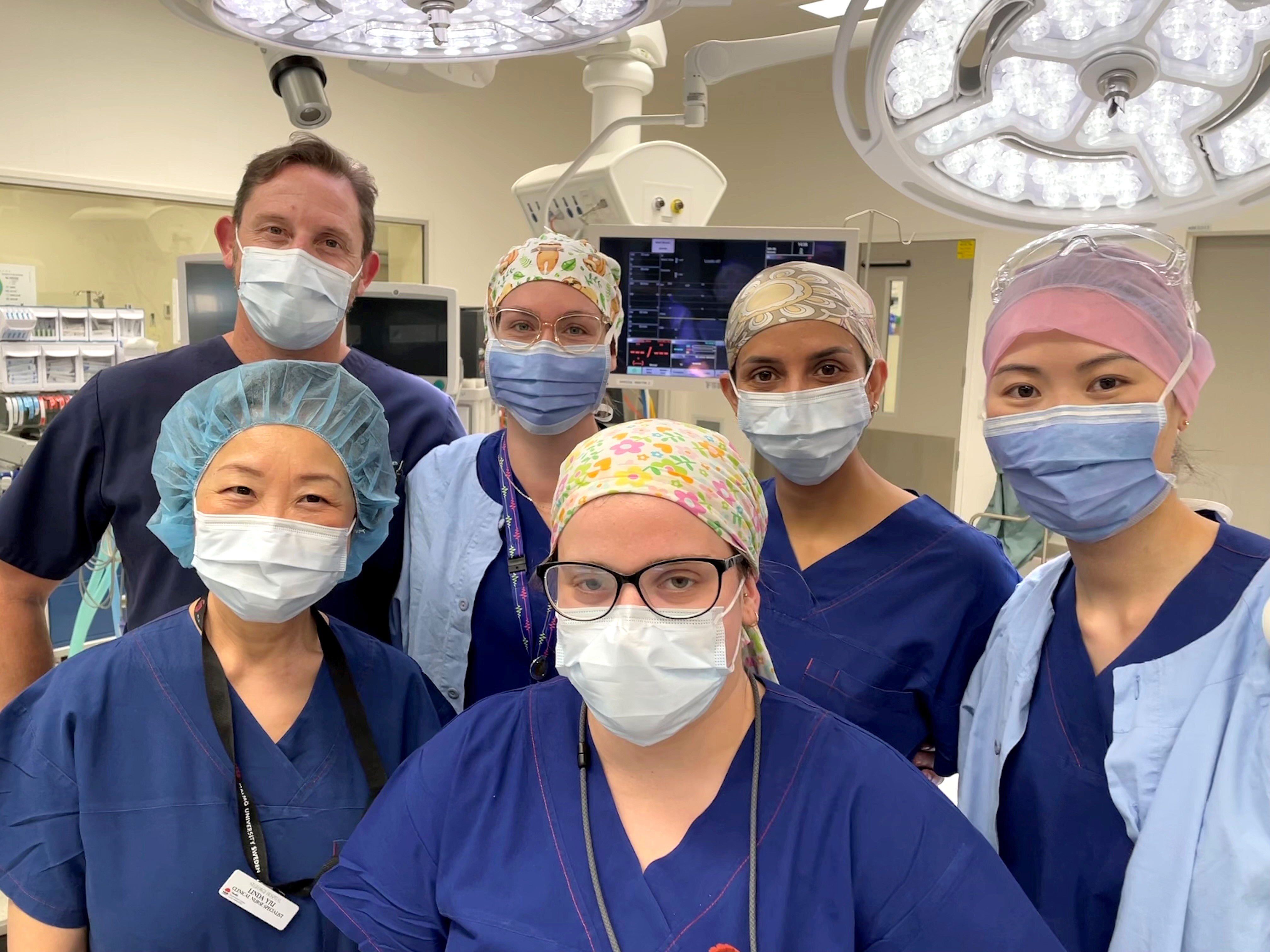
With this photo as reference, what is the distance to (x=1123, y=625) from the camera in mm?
1100

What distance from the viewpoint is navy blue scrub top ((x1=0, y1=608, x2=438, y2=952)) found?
3.44 feet

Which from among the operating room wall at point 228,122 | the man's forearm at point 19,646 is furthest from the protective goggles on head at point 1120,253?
the operating room wall at point 228,122

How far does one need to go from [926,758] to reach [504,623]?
2.21 ft

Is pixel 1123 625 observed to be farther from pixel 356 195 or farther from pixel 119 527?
pixel 119 527

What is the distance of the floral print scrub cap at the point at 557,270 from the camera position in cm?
147

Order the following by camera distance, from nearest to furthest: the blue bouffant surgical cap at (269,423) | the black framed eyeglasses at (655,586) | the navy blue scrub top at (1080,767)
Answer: the black framed eyeglasses at (655,586) → the navy blue scrub top at (1080,767) → the blue bouffant surgical cap at (269,423)

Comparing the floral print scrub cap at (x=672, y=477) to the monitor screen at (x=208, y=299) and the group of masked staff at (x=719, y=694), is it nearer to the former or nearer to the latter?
the group of masked staff at (x=719, y=694)

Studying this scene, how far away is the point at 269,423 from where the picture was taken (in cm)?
117

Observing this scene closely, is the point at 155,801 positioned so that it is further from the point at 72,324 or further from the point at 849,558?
the point at 72,324

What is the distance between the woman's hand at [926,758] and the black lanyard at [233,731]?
77cm

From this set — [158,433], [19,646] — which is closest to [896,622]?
[158,433]

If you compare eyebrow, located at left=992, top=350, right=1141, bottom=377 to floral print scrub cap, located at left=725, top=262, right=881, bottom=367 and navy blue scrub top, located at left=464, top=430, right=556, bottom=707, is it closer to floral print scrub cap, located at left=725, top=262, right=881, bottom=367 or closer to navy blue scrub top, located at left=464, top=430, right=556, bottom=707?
floral print scrub cap, located at left=725, top=262, right=881, bottom=367

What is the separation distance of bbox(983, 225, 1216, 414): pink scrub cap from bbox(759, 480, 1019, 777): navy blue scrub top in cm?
33

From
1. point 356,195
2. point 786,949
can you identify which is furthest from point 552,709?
point 356,195
